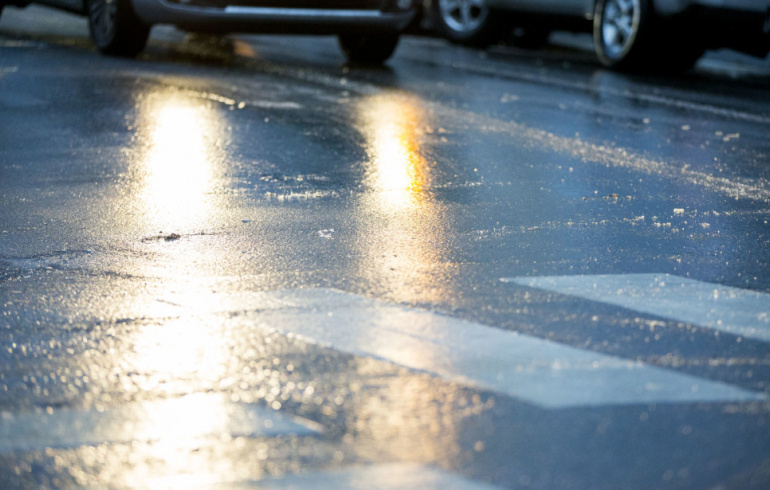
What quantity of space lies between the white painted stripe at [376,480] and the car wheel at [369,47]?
9.40 m

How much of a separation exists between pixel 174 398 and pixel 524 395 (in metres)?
0.89

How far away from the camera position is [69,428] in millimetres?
2953

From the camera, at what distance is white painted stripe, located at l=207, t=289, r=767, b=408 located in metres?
3.20

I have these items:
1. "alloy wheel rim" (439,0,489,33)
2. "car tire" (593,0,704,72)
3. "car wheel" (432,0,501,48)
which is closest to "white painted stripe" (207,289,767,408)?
"car tire" (593,0,704,72)

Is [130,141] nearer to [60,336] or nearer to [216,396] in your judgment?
[60,336]

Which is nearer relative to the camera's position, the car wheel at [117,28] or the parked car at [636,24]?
the car wheel at [117,28]

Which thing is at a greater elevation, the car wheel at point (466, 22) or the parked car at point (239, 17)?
the parked car at point (239, 17)

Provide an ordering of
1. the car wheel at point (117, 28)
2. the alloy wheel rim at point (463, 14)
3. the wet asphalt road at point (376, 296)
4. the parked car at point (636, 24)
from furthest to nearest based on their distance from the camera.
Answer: the alloy wheel rim at point (463, 14) → the parked car at point (636, 24) → the car wheel at point (117, 28) → the wet asphalt road at point (376, 296)

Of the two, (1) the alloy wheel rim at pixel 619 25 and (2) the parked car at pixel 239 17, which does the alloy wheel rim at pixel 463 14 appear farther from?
(2) the parked car at pixel 239 17

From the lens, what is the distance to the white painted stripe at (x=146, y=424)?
2887 mm

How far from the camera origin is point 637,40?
462 inches

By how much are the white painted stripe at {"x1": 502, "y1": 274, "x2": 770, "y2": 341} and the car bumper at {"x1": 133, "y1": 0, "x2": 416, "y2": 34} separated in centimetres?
669

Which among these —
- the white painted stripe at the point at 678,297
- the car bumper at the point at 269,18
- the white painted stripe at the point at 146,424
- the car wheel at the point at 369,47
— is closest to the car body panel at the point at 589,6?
the car wheel at the point at 369,47

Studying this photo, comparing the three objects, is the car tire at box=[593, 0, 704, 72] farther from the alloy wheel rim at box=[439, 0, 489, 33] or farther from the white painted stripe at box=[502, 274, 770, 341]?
the white painted stripe at box=[502, 274, 770, 341]
